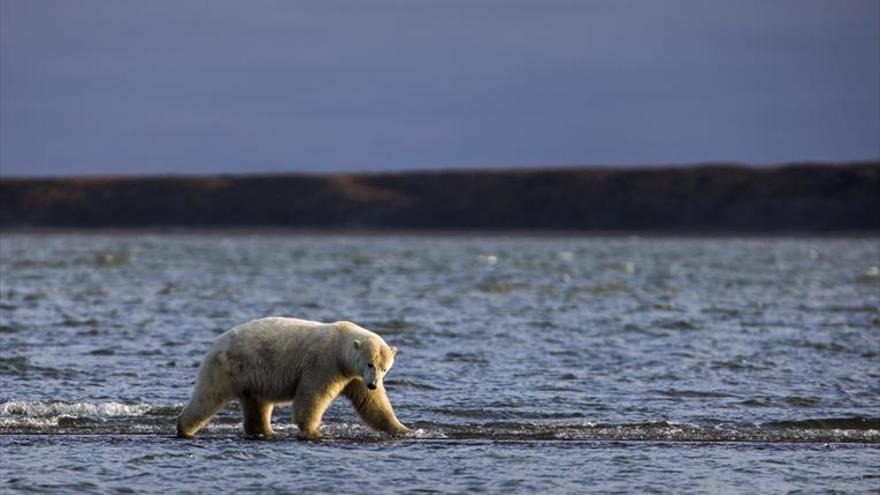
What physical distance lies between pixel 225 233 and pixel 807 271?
12703 cm

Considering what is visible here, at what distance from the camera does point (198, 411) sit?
50.6 feet

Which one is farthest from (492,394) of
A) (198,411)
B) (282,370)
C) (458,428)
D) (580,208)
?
(580,208)

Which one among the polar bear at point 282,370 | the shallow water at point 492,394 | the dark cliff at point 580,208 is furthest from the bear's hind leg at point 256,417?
the dark cliff at point 580,208

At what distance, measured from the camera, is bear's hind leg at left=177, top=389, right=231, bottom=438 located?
50.5 feet

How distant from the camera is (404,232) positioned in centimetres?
18125

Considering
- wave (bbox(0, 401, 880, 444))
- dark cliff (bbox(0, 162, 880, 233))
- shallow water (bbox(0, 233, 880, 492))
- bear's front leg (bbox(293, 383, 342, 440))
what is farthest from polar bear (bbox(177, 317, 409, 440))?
dark cliff (bbox(0, 162, 880, 233))

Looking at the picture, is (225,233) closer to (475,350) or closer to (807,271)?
(807,271)

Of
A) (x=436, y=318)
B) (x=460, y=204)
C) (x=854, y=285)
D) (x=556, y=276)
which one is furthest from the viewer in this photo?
(x=460, y=204)

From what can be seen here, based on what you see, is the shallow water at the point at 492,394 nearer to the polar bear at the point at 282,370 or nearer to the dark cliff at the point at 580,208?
the polar bear at the point at 282,370

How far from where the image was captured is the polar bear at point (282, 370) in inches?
605

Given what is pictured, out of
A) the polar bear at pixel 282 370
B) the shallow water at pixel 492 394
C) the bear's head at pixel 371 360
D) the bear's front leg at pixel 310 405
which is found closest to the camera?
the shallow water at pixel 492 394

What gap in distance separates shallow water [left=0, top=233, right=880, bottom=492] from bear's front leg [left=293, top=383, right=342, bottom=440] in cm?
20

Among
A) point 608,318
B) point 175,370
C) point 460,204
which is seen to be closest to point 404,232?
point 460,204

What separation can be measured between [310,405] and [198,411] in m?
1.10
